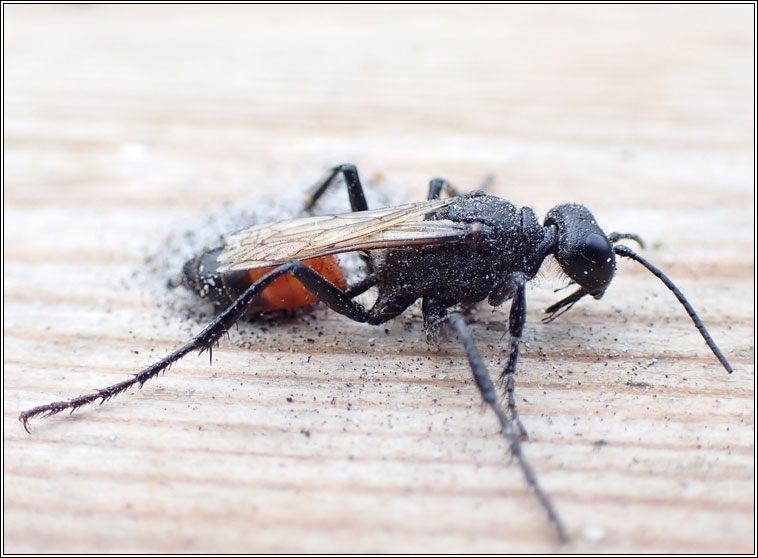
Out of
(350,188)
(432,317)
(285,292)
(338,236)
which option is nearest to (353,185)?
(350,188)

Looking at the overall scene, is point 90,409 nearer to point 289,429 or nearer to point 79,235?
point 289,429

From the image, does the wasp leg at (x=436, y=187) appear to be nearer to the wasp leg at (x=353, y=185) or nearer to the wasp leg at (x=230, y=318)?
the wasp leg at (x=353, y=185)

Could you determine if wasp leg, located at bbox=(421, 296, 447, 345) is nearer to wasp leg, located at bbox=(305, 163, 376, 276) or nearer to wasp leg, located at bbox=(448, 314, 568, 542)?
wasp leg, located at bbox=(448, 314, 568, 542)

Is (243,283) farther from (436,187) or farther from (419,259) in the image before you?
(436,187)

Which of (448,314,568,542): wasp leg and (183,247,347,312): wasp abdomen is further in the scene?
(183,247,347,312): wasp abdomen

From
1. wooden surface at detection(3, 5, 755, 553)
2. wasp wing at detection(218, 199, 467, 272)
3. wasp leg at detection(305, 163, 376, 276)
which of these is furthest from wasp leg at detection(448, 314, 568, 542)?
wasp leg at detection(305, 163, 376, 276)

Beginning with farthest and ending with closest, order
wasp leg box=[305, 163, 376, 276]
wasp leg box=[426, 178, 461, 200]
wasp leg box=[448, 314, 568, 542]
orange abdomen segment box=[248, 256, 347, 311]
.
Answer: wasp leg box=[426, 178, 461, 200] < wasp leg box=[305, 163, 376, 276] < orange abdomen segment box=[248, 256, 347, 311] < wasp leg box=[448, 314, 568, 542]

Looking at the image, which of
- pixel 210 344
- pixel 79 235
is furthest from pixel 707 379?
pixel 79 235
